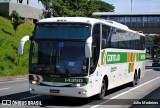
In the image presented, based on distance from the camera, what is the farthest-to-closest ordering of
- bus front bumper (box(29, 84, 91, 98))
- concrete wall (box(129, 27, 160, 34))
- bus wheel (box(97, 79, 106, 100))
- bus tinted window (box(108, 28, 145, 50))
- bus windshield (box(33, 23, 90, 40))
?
concrete wall (box(129, 27, 160, 34)) < bus tinted window (box(108, 28, 145, 50)) < bus wheel (box(97, 79, 106, 100)) < bus windshield (box(33, 23, 90, 40)) < bus front bumper (box(29, 84, 91, 98))

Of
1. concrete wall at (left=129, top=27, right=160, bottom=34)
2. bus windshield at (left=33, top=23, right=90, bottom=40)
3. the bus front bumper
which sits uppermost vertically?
bus windshield at (left=33, top=23, right=90, bottom=40)

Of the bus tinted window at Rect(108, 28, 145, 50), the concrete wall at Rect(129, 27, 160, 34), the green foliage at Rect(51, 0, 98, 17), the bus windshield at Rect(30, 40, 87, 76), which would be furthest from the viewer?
the concrete wall at Rect(129, 27, 160, 34)

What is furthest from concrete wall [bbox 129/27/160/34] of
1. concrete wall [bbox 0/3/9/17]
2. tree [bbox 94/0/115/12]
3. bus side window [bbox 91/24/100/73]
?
bus side window [bbox 91/24/100/73]

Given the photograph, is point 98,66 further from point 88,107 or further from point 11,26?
point 11,26

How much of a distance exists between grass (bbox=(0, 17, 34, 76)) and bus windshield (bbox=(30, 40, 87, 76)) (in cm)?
1741

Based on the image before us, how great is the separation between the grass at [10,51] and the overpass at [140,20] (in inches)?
1381

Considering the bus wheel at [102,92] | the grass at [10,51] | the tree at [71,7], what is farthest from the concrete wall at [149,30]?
the bus wheel at [102,92]

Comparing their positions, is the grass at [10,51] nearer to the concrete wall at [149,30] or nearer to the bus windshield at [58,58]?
the bus windshield at [58,58]

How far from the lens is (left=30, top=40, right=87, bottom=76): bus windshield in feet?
43.6

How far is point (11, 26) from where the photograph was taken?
46.8m

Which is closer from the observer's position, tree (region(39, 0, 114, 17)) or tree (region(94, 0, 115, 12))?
tree (region(39, 0, 114, 17))

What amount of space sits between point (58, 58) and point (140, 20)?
235 ft

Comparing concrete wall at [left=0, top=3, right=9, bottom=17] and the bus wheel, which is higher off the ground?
concrete wall at [left=0, top=3, right=9, bottom=17]

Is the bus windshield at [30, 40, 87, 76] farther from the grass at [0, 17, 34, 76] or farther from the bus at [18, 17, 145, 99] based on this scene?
the grass at [0, 17, 34, 76]
